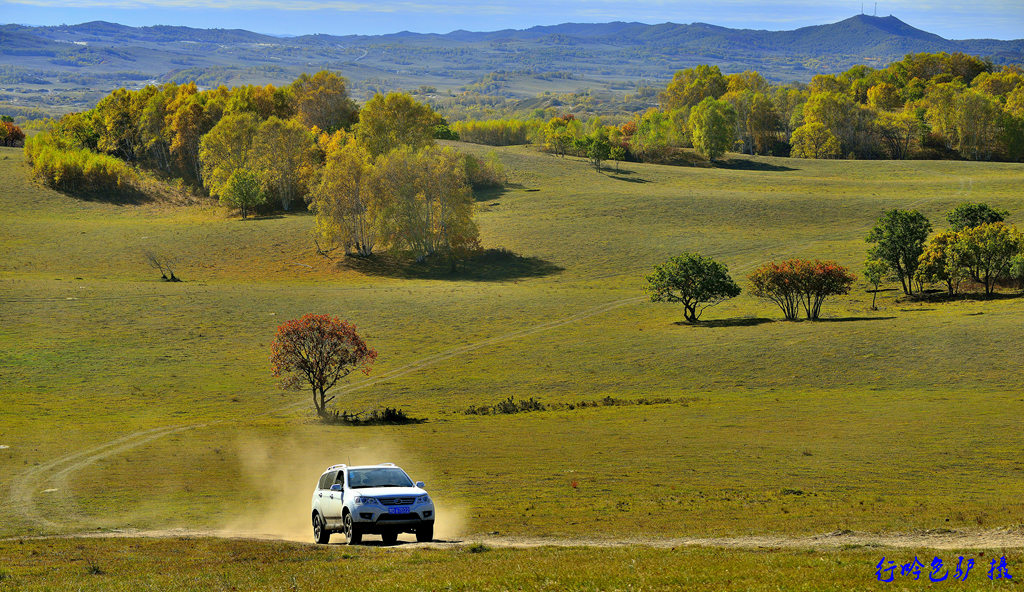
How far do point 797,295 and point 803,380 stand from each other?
19690 millimetres

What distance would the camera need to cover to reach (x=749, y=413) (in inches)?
1893

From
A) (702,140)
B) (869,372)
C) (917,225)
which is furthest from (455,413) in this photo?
(702,140)

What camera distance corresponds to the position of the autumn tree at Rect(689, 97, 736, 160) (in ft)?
622

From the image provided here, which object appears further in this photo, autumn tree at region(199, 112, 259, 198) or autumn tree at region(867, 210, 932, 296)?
autumn tree at region(199, 112, 259, 198)

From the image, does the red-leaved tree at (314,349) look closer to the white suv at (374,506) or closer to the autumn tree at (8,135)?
the white suv at (374,506)

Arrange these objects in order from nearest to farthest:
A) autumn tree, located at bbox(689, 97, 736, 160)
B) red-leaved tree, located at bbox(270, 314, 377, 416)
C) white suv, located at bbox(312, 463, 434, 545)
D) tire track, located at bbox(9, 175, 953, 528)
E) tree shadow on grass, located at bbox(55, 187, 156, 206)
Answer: white suv, located at bbox(312, 463, 434, 545) → tire track, located at bbox(9, 175, 953, 528) → red-leaved tree, located at bbox(270, 314, 377, 416) → tree shadow on grass, located at bbox(55, 187, 156, 206) → autumn tree, located at bbox(689, 97, 736, 160)

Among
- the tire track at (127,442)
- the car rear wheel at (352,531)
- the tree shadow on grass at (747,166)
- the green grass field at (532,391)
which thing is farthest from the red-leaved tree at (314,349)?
the tree shadow on grass at (747,166)

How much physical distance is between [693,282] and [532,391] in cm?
2450

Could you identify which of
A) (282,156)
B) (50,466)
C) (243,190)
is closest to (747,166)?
(282,156)

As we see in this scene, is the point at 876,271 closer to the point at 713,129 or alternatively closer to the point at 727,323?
the point at 727,323

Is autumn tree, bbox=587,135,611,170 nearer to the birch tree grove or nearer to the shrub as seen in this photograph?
the birch tree grove

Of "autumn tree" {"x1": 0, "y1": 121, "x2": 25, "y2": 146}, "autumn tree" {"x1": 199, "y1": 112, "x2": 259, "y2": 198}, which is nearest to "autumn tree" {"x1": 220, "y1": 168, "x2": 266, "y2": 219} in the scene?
"autumn tree" {"x1": 199, "y1": 112, "x2": 259, "y2": 198}

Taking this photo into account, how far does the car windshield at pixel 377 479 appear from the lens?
2478 centimetres

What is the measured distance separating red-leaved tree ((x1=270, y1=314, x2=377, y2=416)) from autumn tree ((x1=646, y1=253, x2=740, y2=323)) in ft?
109
